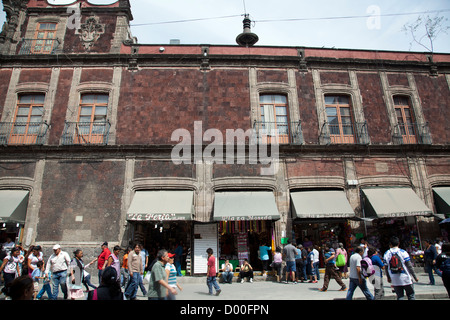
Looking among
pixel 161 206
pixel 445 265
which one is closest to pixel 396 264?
pixel 445 265

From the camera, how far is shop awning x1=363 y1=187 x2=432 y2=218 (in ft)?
41.3

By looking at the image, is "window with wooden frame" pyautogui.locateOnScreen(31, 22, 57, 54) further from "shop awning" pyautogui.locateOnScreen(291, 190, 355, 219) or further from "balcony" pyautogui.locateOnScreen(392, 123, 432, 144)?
"balcony" pyautogui.locateOnScreen(392, 123, 432, 144)

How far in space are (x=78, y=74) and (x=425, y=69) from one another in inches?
718

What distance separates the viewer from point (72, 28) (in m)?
15.7

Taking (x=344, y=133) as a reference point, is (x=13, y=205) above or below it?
below

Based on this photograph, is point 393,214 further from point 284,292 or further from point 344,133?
point 284,292

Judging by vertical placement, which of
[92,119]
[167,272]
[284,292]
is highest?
[92,119]

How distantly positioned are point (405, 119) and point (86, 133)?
52.6 feet

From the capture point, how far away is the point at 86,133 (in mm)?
14164

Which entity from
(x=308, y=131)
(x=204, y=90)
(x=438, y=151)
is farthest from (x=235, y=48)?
(x=438, y=151)

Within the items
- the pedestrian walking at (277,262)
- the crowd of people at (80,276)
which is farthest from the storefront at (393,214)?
the crowd of people at (80,276)

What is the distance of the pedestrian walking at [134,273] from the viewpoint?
26.3 feet

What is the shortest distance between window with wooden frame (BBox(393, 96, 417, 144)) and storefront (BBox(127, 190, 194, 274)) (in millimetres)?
11105
